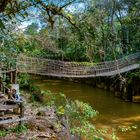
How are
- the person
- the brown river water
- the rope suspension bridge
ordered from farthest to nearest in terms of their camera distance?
the rope suspension bridge < the brown river water < the person

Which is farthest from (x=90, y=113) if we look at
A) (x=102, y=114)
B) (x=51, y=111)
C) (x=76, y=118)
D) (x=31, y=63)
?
(x=31, y=63)

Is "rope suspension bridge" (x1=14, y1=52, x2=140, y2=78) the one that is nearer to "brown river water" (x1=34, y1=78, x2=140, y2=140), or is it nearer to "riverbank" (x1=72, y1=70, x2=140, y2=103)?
"riverbank" (x1=72, y1=70, x2=140, y2=103)

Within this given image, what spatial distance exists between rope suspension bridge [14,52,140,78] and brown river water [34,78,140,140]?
3.29 ft

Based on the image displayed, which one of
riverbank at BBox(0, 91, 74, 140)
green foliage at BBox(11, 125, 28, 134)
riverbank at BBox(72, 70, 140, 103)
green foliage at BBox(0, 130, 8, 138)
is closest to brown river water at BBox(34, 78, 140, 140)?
riverbank at BBox(72, 70, 140, 103)

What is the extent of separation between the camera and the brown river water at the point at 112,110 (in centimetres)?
766

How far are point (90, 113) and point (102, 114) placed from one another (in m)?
3.06

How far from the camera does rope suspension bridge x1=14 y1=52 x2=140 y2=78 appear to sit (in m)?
9.78

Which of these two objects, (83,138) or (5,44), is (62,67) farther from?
(83,138)

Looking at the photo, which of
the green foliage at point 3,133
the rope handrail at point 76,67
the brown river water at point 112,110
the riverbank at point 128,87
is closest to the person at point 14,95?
the green foliage at point 3,133

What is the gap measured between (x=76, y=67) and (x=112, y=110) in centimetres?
180

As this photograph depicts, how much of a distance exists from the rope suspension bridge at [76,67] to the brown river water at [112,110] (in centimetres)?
100

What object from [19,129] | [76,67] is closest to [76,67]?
[76,67]

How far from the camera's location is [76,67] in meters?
10.7

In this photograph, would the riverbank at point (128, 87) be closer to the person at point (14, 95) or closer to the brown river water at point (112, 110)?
the brown river water at point (112, 110)
